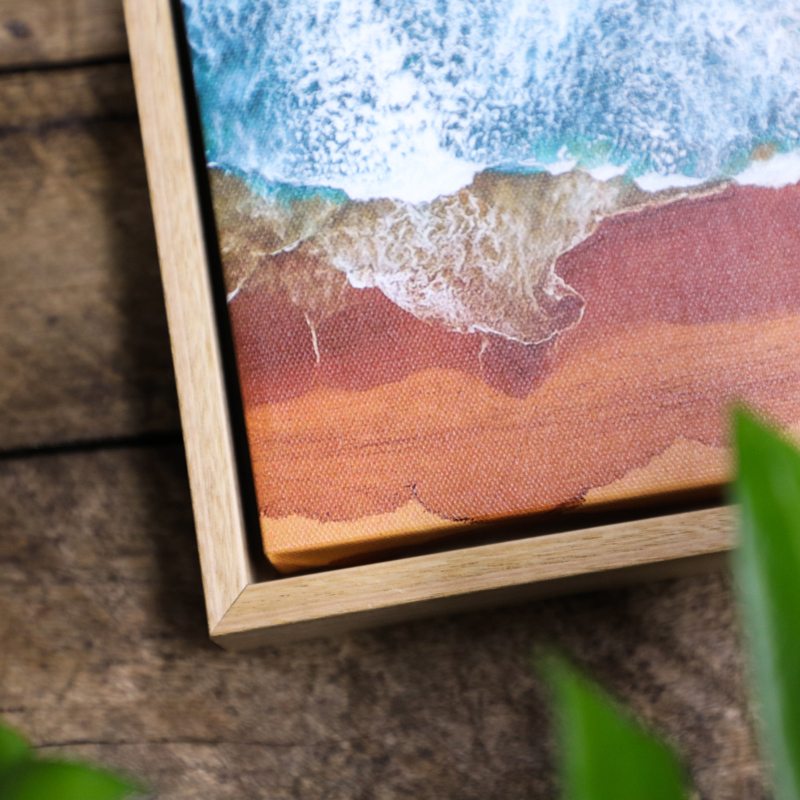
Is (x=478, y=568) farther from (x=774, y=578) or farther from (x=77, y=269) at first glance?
(x=77, y=269)

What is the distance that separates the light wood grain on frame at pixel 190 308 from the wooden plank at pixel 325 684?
0.35 ft

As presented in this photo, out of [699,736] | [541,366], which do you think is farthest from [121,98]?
[699,736]

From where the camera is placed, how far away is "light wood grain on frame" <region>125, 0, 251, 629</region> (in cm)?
25

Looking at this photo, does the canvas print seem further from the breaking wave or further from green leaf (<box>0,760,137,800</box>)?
green leaf (<box>0,760,137,800</box>)

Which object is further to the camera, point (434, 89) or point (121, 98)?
point (121, 98)

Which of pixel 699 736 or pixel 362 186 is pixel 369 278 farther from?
pixel 699 736

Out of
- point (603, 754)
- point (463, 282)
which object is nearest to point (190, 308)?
point (463, 282)

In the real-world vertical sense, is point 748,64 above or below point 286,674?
above

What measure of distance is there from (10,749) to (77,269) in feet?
1.03

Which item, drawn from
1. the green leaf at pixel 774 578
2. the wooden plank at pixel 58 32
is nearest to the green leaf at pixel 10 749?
the green leaf at pixel 774 578

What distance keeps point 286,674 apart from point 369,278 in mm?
196

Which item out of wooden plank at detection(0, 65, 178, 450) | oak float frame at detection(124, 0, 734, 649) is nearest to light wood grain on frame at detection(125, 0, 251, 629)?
oak float frame at detection(124, 0, 734, 649)

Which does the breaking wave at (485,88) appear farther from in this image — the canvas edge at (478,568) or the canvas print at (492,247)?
the canvas edge at (478,568)

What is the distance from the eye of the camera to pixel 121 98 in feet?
1.29
